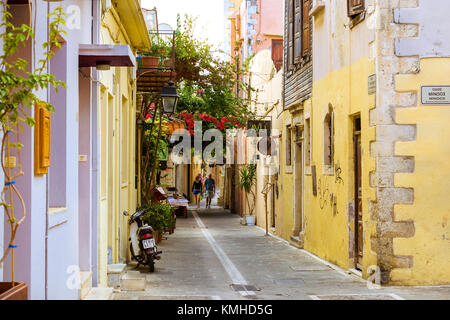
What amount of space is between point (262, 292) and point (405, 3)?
15.8 ft

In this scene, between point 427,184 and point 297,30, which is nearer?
point 427,184

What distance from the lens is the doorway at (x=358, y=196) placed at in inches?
460

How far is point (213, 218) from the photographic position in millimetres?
28969

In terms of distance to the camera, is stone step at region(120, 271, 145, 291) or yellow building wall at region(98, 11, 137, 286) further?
stone step at region(120, 271, 145, 291)

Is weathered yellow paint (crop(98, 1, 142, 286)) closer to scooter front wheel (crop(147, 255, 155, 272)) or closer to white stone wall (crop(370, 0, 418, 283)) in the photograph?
scooter front wheel (crop(147, 255, 155, 272))

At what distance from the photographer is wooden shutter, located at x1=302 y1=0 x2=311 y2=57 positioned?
15.8m

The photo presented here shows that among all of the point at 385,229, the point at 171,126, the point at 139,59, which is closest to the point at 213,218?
the point at 171,126

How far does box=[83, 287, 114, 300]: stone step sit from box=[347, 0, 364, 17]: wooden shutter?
618 centimetres

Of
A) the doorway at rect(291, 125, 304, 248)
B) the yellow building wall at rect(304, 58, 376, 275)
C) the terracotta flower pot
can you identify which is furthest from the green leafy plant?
the terracotta flower pot

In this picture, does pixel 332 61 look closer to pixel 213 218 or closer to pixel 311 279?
pixel 311 279

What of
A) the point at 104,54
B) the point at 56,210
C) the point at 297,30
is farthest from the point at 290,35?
the point at 56,210

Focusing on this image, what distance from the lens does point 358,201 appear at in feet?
39.0

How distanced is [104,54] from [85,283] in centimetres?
262

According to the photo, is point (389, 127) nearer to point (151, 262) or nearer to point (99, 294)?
point (151, 262)
